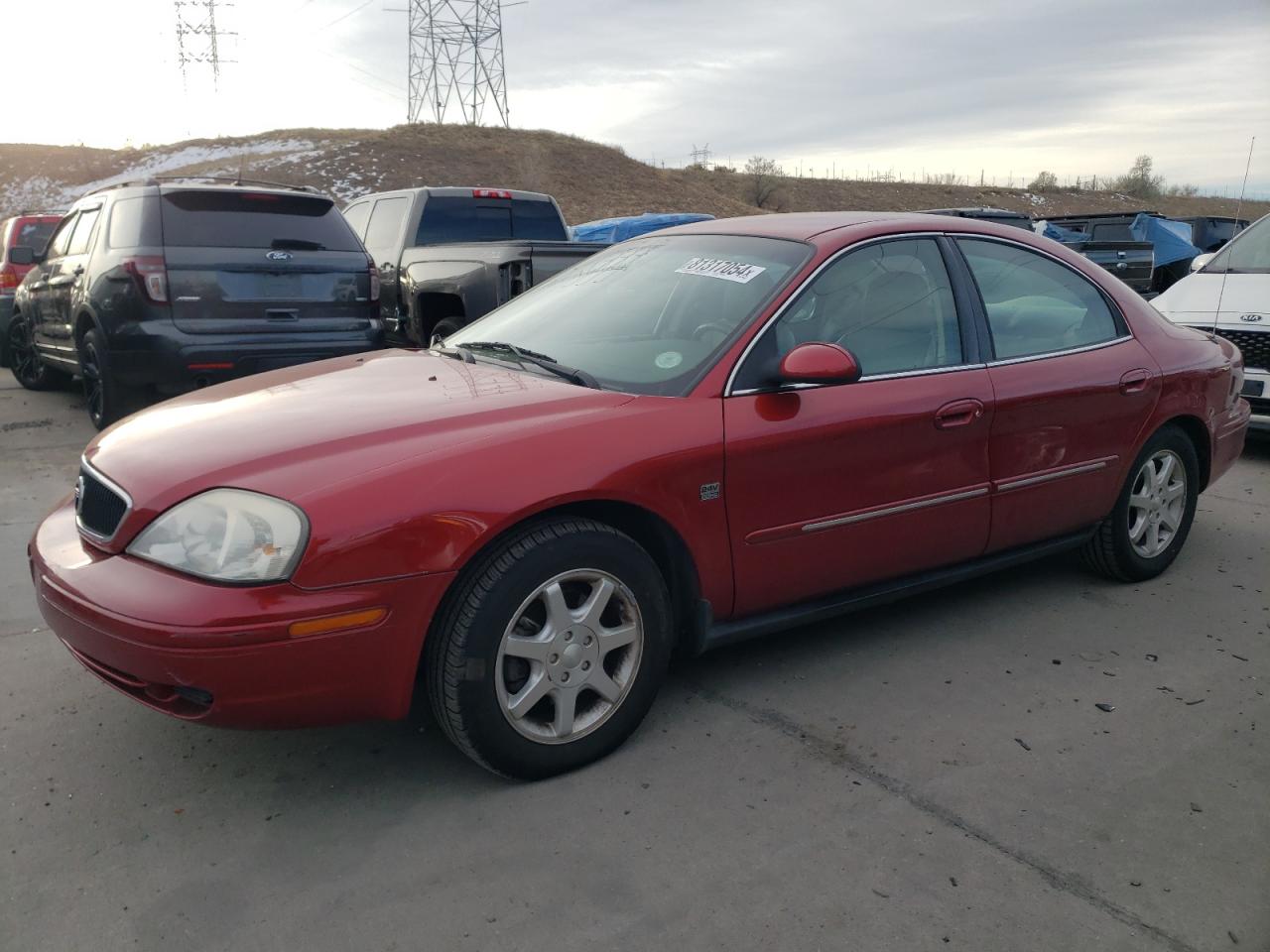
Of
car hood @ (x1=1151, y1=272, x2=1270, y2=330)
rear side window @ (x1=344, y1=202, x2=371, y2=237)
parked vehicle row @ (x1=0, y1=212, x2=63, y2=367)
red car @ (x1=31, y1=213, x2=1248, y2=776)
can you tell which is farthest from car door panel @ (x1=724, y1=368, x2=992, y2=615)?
Result: parked vehicle row @ (x1=0, y1=212, x2=63, y2=367)

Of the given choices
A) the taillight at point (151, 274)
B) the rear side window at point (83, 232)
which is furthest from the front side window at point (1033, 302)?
the rear side window at point (83, 232)

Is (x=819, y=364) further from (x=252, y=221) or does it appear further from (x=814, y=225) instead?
(x=252, y=221)

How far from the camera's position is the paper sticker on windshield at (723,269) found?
11.6 feet

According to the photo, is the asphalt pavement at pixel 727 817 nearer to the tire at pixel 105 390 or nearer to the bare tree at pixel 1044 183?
the tire at pixel 105 390

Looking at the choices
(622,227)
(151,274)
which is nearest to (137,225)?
(151,274)

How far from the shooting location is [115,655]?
2551mm

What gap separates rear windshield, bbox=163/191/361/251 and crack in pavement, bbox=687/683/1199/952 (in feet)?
16.1

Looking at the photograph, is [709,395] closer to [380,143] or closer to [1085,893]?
[1085,893]

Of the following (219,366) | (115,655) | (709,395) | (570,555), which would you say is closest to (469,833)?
(570,555)

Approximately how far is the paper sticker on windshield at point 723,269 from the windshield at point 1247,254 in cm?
558

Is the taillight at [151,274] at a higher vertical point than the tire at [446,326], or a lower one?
higher

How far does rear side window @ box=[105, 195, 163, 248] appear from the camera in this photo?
6578mm

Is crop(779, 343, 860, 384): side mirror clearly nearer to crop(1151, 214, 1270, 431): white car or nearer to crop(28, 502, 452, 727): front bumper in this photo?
crop(28, 502, 452, 727): front bumper

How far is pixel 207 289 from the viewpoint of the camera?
6621mm
